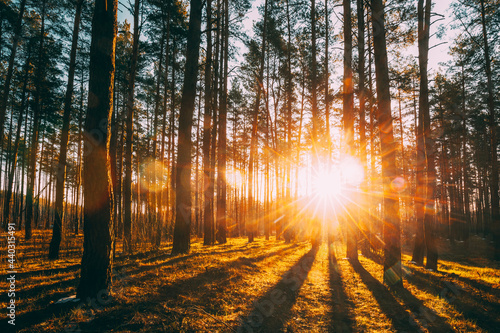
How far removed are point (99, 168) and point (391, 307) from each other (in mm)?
5884

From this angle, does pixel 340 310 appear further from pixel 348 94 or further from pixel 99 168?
pixel 348 94

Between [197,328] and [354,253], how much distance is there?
326 inches

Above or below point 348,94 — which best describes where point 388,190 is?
below

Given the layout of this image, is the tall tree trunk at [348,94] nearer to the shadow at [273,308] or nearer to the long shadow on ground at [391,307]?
the long shadow on ground at [391,307]

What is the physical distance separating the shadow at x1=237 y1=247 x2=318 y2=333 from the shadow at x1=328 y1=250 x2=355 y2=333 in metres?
0.75

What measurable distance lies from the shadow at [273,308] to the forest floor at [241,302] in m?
0.02

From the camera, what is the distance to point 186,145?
7641 mm

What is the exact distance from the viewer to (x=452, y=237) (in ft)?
81.0

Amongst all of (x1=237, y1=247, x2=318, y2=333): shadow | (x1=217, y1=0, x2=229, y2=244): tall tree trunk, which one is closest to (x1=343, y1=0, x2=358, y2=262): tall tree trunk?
(x1=237, y1=247, x2=318, y2=333): shadow

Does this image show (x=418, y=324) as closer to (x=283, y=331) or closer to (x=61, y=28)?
(x=283, y=331)

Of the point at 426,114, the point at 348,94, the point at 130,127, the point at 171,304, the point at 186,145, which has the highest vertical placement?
the point at 348,94

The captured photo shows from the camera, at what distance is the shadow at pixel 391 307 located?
3693 millimetres

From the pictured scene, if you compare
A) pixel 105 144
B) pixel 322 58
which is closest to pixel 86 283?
pixel 105 144

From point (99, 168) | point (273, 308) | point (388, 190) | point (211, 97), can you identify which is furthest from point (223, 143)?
point (273, 308)
